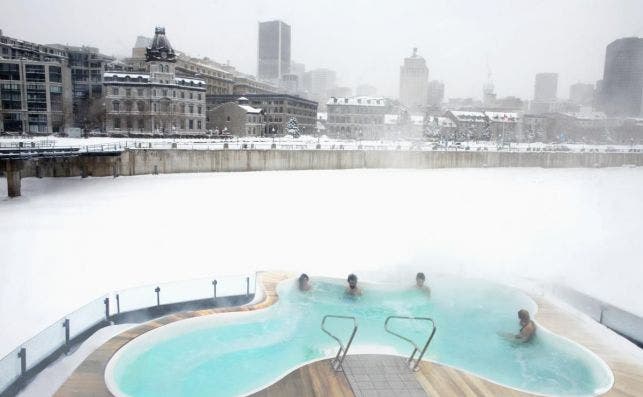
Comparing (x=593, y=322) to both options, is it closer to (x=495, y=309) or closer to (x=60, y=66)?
(x=495, y=309)

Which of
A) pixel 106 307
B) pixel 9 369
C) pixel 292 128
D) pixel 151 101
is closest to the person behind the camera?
pixel 9 369

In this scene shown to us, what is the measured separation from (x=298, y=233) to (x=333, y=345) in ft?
46.0

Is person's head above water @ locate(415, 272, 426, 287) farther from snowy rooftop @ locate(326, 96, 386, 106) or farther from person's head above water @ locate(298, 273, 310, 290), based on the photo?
snowy rooftop @ locate(326, 96, 386, 106)

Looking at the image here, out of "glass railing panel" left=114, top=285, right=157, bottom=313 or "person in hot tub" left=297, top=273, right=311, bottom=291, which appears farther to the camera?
"person in hot tub" left=297, top=273, right=311, bottom=291

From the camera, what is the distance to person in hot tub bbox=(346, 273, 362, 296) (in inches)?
519

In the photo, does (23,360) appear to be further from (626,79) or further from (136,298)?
(626,79)

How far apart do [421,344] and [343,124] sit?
7786 centimetres

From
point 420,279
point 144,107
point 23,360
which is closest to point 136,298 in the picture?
point 23,360

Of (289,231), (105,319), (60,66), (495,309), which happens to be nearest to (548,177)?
(289,231)

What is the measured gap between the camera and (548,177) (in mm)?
46938

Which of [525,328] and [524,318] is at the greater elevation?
[524,318]

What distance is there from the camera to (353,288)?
522 inches

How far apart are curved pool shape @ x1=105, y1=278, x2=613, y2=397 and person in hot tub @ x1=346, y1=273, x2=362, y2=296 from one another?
6.6 inches

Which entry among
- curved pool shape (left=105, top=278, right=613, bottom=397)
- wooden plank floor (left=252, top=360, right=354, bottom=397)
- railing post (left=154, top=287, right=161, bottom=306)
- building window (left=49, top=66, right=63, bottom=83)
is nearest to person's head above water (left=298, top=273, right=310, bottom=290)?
curved pool shape (left=105, top=278, right=613, bottom=397)
